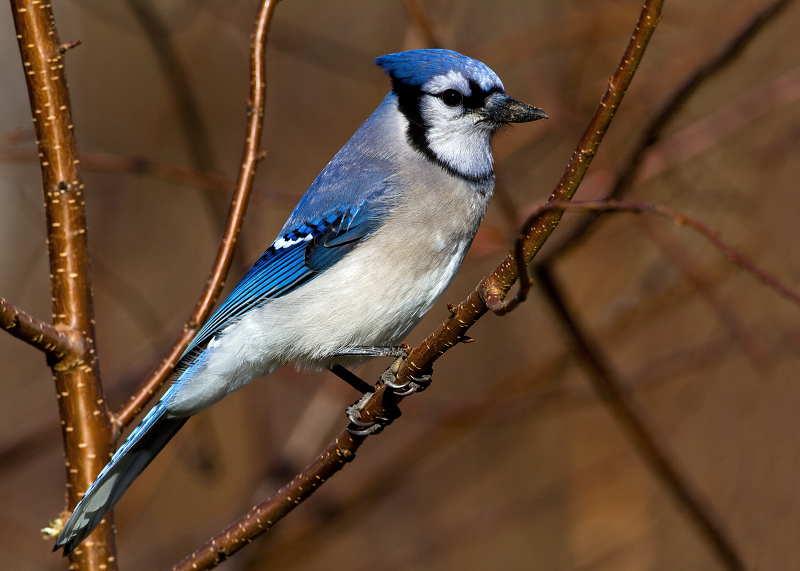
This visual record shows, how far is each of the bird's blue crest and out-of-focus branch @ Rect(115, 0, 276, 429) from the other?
0.66m

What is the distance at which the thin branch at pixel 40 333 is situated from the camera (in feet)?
5.81

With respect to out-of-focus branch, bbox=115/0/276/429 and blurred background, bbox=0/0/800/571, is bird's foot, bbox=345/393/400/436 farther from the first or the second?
blurred background, bbox=0/0/800/571

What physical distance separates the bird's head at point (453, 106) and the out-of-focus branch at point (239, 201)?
668 millimetres

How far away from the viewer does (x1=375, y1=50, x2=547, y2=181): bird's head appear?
2.79 metres

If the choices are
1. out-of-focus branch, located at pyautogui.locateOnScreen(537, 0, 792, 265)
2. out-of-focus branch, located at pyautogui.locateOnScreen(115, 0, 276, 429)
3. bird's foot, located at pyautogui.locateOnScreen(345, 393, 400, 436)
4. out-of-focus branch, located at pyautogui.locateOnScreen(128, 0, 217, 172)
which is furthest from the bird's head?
bird's foot, located at pyautogui.locateOnScreen(345, 393, 400, 436)

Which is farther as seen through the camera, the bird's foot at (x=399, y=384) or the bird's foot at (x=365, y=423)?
the bird's foot at (x=365, y=423)

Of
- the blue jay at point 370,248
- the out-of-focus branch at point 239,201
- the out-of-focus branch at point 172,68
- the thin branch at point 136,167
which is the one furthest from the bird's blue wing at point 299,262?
the out-of-focus branch at point 172,68

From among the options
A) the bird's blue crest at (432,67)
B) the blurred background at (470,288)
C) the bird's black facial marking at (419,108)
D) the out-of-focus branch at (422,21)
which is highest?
the out-of-focus branch at (422,21)

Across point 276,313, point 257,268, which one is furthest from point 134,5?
Answer: point 276,313

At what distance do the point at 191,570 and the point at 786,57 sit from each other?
13.1ft

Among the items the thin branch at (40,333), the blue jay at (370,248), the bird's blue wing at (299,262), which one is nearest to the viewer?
the thin branch at (40,333)

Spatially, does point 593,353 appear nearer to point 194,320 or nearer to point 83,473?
point 194,320

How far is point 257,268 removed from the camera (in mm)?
2918

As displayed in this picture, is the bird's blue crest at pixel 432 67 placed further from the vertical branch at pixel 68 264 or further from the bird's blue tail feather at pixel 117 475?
the bird's blue tail feather at pixel 117 475
